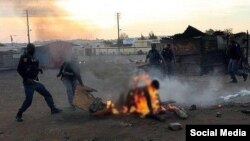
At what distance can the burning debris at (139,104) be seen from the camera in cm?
908

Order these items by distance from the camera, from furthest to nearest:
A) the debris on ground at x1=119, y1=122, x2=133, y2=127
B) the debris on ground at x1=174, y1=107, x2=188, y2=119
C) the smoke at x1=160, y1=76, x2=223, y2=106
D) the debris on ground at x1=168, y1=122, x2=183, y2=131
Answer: the smoke at x1=160, y1=76, x2=223, y2=106, the debris on ground at x1=174, y1=107, x2=188, y2=119, the debris on ground at x1=119, y1=122, x2=133, y2=127, the debris on ground at x1=168, y1=122, x2=183, y2=131

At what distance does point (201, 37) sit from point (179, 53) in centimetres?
154

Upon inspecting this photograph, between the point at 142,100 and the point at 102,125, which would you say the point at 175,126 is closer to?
the point at 142,100

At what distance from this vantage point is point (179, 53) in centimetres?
2073

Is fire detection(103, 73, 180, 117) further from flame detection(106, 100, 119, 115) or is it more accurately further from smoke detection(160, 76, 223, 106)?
smoke detection(160, 76, 223, 106)

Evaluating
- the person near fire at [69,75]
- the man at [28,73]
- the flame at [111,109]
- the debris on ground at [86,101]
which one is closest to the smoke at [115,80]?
the flame at [111,109]

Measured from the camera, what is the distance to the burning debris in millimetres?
9078

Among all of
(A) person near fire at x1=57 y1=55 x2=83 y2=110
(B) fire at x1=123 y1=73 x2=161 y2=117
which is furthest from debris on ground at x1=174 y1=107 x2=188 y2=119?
(A) person near fire at x1=57 y1=55 x2=83 y2=110

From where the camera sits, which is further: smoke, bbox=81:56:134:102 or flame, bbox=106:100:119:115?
smoke, bbox=81:56:134:102

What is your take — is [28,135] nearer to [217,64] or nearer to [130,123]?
[130,123]

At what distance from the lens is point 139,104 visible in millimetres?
9227

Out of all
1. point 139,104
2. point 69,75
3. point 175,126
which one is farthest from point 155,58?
point 175,126

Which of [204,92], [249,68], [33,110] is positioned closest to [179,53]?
[249,68]

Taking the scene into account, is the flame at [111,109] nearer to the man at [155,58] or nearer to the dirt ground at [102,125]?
the dirt ground at [102,125]
